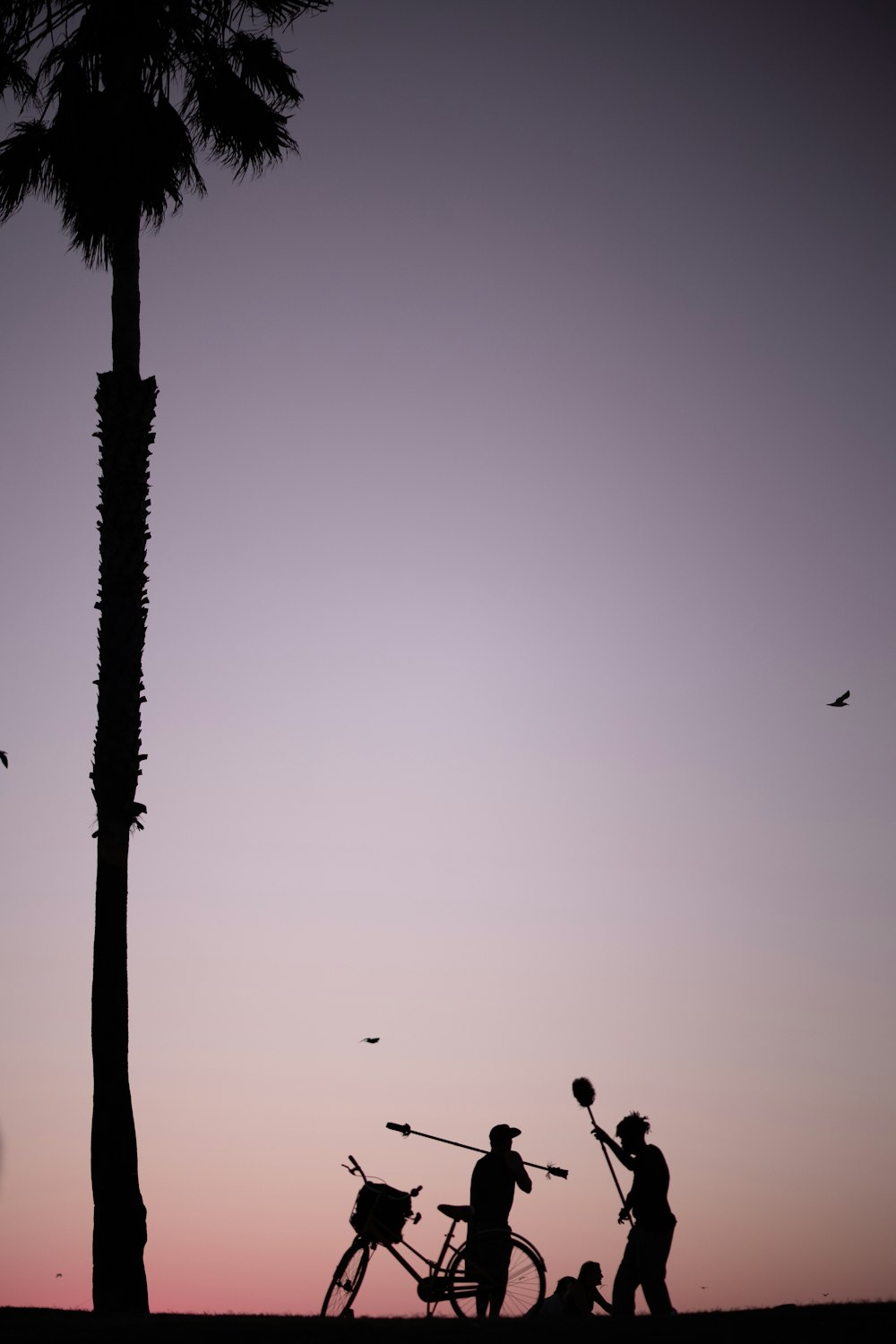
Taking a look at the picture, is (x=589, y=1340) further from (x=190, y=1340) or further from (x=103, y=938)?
(x=103, y=938)

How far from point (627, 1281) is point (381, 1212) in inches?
85.4

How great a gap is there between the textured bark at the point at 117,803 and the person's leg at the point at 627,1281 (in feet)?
14.1

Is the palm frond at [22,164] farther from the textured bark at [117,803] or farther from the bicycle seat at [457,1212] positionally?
the bicycle seat at [457,1212]

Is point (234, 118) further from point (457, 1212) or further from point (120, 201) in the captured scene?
point (457, 1212)

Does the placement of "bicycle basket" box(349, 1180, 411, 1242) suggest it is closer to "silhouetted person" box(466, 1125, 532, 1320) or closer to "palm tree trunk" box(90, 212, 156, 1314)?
"silhouetted person" box(466, 1125, 532, 1320)

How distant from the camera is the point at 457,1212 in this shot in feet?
37.1

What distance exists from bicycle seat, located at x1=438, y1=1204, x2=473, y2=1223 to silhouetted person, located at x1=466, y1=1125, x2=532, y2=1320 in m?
0.07

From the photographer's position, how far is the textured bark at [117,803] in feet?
39.5

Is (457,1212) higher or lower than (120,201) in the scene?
lower

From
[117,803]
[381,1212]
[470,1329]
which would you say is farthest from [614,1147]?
[117,803]

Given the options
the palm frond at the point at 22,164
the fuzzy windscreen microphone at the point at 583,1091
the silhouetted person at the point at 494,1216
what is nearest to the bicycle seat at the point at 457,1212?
the silhouetted person at the point at 494,1216

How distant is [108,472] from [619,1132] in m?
8.88

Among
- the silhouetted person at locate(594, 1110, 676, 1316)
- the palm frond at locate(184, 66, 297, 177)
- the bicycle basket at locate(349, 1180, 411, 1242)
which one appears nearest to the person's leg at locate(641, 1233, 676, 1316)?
the silhouetted person at locate(594, 1110, 676, 1316)

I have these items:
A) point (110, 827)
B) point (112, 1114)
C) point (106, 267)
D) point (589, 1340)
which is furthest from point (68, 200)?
point (589, 1340)
